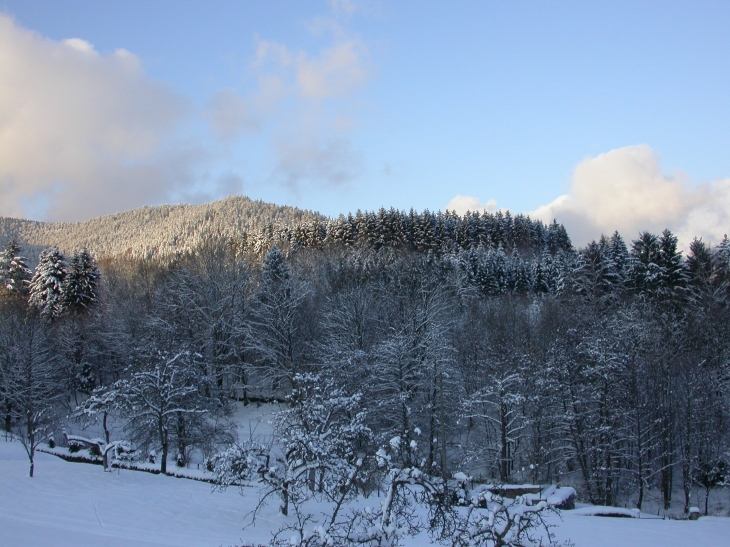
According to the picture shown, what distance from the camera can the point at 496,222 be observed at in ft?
313

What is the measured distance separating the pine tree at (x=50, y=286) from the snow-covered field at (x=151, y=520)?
90.0 feet

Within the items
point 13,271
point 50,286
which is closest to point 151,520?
point 50,286

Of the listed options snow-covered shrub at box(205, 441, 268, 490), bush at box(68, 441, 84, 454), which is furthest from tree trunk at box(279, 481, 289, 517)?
bush at box(68, 441, 84, 454)

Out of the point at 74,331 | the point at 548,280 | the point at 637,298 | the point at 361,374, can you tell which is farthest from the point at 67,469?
the point at 548,280

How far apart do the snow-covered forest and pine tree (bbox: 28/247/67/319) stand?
0.16 metres

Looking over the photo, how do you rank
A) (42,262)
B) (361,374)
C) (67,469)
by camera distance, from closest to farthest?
(67,469), (361,374), (42,262)

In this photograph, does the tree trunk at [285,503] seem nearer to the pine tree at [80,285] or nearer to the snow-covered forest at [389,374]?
the snow-covered forest at [389,374]

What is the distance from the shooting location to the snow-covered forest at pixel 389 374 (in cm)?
2172

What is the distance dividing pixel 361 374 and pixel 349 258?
32.1 metres

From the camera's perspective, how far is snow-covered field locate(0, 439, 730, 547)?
13664mm

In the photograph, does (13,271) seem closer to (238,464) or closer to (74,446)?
(74,446)

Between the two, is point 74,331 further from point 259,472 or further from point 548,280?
point 548,280

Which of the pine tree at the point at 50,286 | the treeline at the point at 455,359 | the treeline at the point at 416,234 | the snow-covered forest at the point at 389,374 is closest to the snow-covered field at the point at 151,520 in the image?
the snow-covered forest at the point at 389,374

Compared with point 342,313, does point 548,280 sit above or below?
above
